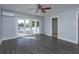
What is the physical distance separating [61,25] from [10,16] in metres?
4.49

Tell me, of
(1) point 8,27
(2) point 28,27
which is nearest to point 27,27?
(2) point 28,27

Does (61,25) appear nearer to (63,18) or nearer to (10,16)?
(63,18)

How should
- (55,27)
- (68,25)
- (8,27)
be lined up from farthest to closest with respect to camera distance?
(55,27) < (8,27) < (68,25)

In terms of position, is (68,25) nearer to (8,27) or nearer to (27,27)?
(8,27)

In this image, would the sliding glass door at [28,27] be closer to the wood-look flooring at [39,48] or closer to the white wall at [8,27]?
the white wall at [8,27]

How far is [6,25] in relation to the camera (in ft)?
29.7

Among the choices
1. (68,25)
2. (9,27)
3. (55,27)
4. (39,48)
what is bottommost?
(39,48)

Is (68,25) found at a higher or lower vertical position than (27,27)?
higher

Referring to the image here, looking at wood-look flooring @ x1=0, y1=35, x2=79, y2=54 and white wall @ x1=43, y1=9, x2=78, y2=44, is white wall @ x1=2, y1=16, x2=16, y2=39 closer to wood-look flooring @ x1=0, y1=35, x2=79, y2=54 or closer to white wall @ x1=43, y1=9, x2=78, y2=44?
wood-look flooring @ x1=0, y1=35, x2=79, y2=54

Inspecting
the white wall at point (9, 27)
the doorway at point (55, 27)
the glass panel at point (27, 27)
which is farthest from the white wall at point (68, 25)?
the white wall at point (9, 27)

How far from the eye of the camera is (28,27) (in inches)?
475

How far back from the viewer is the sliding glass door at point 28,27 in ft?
36.2

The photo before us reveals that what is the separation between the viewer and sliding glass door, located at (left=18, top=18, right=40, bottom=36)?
36.2 feet
